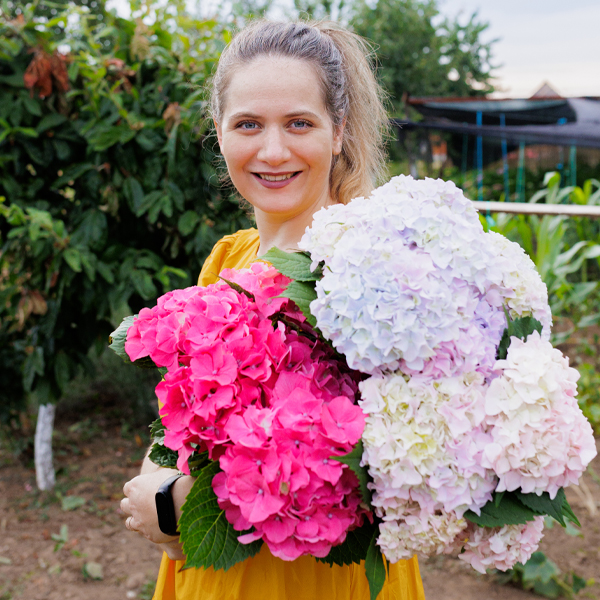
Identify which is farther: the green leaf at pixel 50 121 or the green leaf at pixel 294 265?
the green leaf at pixel 50 121

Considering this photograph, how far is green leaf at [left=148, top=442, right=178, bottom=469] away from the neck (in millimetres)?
597

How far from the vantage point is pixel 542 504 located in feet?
2.72

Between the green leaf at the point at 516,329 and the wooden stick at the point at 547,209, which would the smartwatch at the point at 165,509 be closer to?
the green leaf at the point at 516,329

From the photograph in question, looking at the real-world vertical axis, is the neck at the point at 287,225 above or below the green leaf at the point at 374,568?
above

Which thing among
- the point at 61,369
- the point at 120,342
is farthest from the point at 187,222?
the point at 120,342

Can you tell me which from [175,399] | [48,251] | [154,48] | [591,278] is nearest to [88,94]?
[154,48]

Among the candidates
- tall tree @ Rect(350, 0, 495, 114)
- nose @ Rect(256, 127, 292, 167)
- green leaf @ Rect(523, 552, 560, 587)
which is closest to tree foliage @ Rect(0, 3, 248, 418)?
nose @ Rect(256, 127, 292, 167)

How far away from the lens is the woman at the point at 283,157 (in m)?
1.15

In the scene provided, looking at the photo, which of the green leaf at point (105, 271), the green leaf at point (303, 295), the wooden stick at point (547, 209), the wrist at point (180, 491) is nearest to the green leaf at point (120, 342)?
the wrist at point (180, 491)

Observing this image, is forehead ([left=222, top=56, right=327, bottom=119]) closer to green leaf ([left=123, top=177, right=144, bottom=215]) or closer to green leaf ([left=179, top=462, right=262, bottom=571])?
green leaf ([left=179, top=462, right=262, bottom=571])

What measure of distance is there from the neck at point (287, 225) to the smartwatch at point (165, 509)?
25.9 inches

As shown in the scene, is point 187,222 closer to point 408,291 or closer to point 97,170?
point 97,170

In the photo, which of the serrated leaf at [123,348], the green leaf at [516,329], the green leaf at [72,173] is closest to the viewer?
the green leaf at [516,329]

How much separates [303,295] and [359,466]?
280mm
